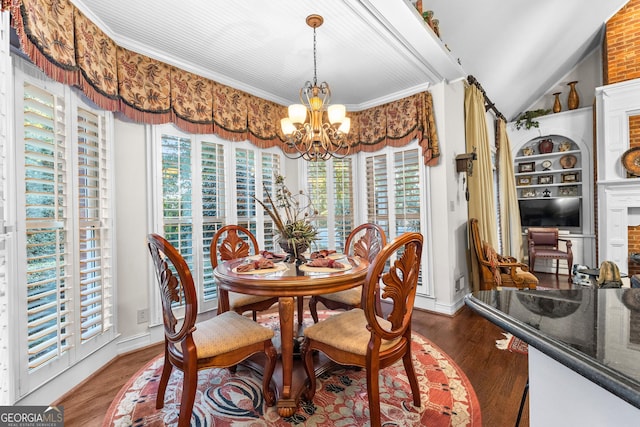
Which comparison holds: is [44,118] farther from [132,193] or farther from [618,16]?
[618,16]

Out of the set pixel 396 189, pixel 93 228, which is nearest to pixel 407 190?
pixel 396 189

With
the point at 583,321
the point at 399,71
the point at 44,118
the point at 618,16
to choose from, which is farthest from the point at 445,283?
the point at 618,16

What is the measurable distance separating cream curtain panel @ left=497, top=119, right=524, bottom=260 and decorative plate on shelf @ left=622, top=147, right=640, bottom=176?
1.41m

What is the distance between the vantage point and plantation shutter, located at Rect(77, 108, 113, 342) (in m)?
2.06

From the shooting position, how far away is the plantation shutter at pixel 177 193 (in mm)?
2721

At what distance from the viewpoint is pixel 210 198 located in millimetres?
3072

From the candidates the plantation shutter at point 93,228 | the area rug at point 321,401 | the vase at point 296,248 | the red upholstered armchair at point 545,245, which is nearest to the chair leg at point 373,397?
the area rug at point 321,401

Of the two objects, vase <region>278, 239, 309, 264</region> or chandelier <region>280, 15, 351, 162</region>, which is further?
chandelier <region>280, 15, 351, 162</region>

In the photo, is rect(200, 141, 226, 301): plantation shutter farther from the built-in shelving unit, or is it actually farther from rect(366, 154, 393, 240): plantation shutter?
the built-in shelving unit

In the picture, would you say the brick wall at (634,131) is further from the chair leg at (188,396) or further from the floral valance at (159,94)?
the chair leg at (188,396)

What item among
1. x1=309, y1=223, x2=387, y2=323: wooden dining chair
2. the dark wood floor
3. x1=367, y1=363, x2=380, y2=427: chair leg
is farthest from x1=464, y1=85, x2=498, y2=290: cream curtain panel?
x1=367, y1=363, x2=380, y2=427: chair leg

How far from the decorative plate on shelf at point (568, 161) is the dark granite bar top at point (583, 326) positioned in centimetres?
577

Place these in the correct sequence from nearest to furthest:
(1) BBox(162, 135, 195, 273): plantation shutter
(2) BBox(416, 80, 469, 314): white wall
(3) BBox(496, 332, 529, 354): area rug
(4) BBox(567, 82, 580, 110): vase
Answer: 1. (3) BBox(496, 332, 529, 354): area rug
2. (1) BBox(162, 135, 195, 273): plantation shutter
3. (2) BBox(416, 80, 469, 314): white wall
4. (4) BBox(567, 82, 580, 110): vase

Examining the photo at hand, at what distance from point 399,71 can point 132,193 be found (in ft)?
9.64
